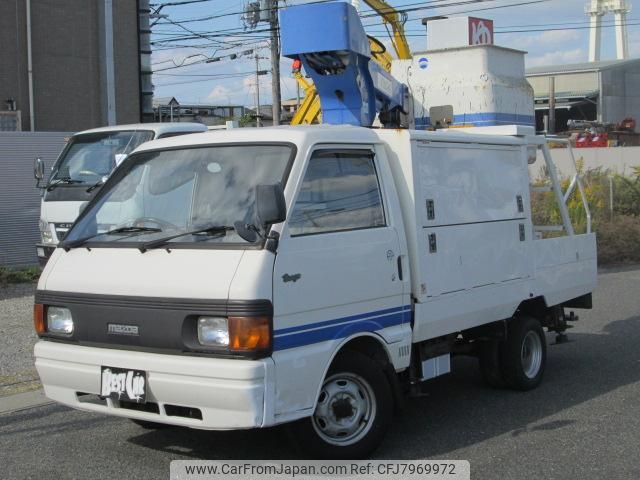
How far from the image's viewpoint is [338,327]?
5.21 meters

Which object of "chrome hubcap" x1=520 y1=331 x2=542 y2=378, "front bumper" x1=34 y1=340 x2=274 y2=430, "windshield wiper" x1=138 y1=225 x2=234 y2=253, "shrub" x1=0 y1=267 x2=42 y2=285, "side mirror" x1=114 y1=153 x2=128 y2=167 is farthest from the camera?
"shrub" x1=0 y1=267 x2=42 y2=285

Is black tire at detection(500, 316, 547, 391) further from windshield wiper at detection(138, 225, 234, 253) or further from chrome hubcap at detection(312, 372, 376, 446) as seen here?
windshield wiper at detection(138, 225, 234, 253)

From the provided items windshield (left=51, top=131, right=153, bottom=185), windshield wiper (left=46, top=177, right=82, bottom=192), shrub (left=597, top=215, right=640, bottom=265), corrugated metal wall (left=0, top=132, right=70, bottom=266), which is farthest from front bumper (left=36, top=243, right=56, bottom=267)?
shrub (left=597, top=215, right=640, bottom=265)

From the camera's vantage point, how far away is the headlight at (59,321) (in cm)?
534

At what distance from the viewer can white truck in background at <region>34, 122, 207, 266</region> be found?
11234 millimetres

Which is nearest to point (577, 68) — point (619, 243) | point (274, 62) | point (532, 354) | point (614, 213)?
point (274, 62)

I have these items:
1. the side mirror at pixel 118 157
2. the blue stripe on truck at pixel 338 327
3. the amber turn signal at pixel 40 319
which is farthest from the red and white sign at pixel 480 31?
the amber turn signal at pixel 40 319

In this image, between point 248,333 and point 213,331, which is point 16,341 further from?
point 248,333

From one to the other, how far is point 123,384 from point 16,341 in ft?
15.7

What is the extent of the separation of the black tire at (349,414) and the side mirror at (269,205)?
3.51 ft

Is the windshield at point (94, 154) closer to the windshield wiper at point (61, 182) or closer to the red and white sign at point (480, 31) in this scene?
the windshield wiper at point (61, 182)

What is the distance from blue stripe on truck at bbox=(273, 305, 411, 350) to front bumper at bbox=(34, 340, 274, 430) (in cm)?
20

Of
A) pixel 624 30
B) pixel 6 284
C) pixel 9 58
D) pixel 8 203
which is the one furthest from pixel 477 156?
pixel 624 30

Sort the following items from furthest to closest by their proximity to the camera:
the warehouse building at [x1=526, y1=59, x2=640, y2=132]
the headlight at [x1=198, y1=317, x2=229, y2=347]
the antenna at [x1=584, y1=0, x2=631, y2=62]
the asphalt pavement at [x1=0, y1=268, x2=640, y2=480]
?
1. the antenna at [x1=584, y1=0, x2=631, y2=62]
2. the warehouse building at [x1=526, y1=59, x2=640, y2=132]
3. the asphalt pavement at [x1=0, y1=268, x2=640, y2=480]
4. the headlight at [x1=198, y1=317, x2=229, y2=347]
